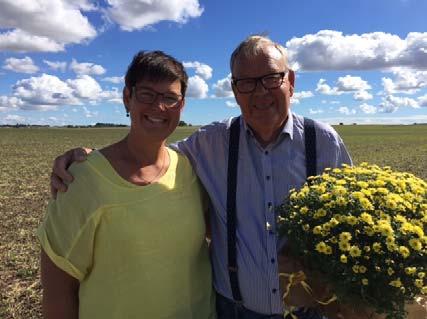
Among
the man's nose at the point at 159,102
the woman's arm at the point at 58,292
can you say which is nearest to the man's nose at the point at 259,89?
the man's nose at the point at 159,102

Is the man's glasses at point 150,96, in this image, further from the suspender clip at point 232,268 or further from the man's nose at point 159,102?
the suspender clip at point 232,268

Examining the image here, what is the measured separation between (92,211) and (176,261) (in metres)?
0.60

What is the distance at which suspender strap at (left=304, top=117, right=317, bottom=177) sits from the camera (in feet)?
10.1

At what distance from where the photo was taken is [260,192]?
3082 mm

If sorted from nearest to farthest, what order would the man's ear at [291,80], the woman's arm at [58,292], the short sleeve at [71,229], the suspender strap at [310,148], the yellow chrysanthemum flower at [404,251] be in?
the yellow chrysanthemum flower at [404,251], the short sleeve at [71,229], the woman's arm at [58,292], the suspender strap at [310,148], the man's ear at [291,80]

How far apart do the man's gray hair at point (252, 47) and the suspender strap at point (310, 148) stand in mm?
424

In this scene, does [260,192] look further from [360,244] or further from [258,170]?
[360,244]

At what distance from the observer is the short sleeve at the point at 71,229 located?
2750 mm

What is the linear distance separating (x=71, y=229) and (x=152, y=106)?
86 cm

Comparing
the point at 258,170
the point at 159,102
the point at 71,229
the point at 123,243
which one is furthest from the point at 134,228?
the point at 258,170

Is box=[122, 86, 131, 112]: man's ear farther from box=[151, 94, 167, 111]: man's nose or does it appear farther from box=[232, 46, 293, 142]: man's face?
box=[232, 46, 293, 142]: man's face

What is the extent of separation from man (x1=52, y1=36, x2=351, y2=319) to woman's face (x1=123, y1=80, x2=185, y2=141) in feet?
1.35

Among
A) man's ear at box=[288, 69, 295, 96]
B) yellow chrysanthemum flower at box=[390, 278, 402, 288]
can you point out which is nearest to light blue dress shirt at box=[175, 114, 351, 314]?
man's ear at box=[288, 69, 295, 96]

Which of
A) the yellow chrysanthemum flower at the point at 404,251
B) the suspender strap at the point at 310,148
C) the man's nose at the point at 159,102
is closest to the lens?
the yellow chrysanthemum flower at the point at 404,251
